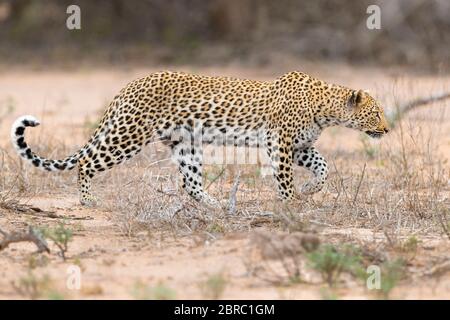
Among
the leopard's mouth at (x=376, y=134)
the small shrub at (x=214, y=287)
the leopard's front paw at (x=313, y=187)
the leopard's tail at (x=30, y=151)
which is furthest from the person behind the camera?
the leopard's mouth at (x=376, y=134)

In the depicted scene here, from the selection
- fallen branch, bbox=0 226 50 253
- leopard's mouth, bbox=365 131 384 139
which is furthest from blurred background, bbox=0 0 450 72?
fallen branch, bbox=0 226 50 253

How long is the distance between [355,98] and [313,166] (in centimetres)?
70

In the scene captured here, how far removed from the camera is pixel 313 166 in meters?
9.59

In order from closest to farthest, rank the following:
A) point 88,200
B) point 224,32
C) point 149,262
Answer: point 149,262
point 88,200
point 224,32

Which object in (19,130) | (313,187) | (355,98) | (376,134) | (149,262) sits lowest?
(149,262)

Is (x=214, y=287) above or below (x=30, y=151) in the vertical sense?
below

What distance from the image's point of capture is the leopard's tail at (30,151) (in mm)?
9125

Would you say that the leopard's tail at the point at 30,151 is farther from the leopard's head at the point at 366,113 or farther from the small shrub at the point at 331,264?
the small shrub at the point at 331,264

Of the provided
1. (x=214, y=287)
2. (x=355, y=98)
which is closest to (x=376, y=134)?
(x=355, y=98)

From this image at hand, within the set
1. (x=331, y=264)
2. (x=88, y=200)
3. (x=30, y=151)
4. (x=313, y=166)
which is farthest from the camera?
(x=313, y=166)

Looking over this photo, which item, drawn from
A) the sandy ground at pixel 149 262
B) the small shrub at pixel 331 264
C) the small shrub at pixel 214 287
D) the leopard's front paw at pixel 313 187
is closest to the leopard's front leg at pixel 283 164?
the leopard's front paw at pixel 313 187

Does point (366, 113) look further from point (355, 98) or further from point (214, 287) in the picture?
point (214, 287)

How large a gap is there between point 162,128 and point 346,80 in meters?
8.93

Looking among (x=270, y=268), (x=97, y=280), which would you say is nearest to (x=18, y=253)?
(x=97, y=280)
